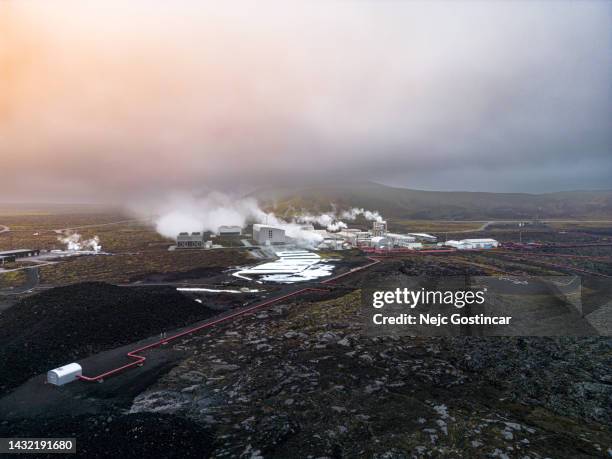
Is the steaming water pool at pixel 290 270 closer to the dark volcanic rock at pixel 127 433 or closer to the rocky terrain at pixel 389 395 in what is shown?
the rocky terrain at pixel 389 395

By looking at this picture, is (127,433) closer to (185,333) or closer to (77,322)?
(185,333)

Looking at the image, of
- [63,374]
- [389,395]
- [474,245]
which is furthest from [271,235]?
[389,395]

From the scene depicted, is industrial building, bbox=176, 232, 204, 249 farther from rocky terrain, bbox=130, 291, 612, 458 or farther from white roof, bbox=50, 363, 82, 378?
white roof, bbox=50, 363, 82, 378

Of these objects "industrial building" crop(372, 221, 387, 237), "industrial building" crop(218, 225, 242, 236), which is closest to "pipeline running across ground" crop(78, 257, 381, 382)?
"industrial building" crop(372, 221, 387, 237)

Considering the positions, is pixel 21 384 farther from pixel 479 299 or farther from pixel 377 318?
pixel 479 299

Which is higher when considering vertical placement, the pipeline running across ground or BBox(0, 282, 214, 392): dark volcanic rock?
BBox(0, 282, 214, 392): dark volcanic rock

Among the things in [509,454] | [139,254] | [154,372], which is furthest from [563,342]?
[139,254]
